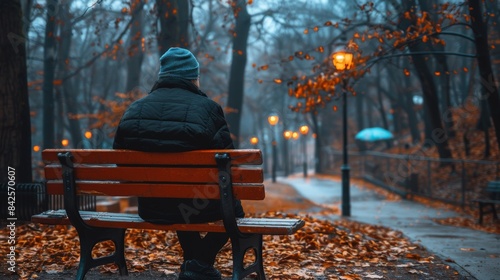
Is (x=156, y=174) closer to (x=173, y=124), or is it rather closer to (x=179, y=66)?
(x=173, y=124)

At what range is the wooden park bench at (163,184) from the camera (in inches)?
167

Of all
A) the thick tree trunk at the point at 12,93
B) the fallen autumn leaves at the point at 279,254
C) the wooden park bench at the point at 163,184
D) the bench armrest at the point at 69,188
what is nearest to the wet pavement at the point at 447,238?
the fallen autumn leaves at the point at 279,254

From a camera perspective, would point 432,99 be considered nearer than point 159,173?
No

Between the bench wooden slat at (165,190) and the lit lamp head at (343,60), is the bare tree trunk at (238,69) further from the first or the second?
the bench wooden slat at (165,190)

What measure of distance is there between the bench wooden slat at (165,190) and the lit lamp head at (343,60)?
9.63 meters

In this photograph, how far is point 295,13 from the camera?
25.7 m

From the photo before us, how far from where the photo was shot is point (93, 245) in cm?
488

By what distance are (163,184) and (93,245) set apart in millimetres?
919

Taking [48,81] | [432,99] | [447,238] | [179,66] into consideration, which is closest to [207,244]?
[179,66]

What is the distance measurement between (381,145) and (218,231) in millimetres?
43720

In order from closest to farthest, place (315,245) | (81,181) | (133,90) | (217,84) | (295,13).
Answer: (81,181), (315,245), (133,90), (295,13), (217,84)

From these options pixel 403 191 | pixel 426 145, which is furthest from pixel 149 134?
pixel 426 145

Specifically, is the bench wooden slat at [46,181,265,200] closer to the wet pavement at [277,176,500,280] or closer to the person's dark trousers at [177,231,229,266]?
the person's dark trousers at [177,231,229,266]

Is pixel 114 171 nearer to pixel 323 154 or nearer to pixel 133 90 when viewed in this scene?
pixel 133 90
